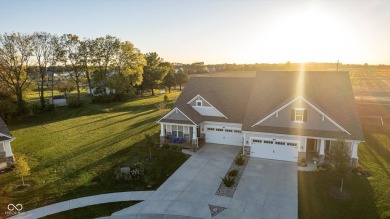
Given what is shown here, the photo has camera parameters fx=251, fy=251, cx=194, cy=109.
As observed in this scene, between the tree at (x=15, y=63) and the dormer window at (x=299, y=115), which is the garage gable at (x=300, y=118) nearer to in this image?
the dormer window at (x=299, y=115)

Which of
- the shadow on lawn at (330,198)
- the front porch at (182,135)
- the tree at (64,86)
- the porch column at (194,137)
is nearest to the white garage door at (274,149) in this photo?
the shadow on lawn at (330,198)

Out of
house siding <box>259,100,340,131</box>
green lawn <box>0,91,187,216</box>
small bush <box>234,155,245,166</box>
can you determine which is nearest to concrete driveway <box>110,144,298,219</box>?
small bush <box>234,155,245,166</box>

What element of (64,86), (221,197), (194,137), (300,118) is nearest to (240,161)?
(221,197)

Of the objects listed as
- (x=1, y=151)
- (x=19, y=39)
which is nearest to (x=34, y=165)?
(x=1, y=151)

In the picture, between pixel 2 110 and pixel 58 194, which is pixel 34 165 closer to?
pixel 58 194

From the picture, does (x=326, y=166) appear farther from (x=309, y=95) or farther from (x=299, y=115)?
(x=309, y=95)

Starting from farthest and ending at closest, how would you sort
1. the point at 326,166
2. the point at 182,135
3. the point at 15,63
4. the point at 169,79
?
the point at 169,79 < the point at 15,63 < the point at 182,135 < the point at 326,166
